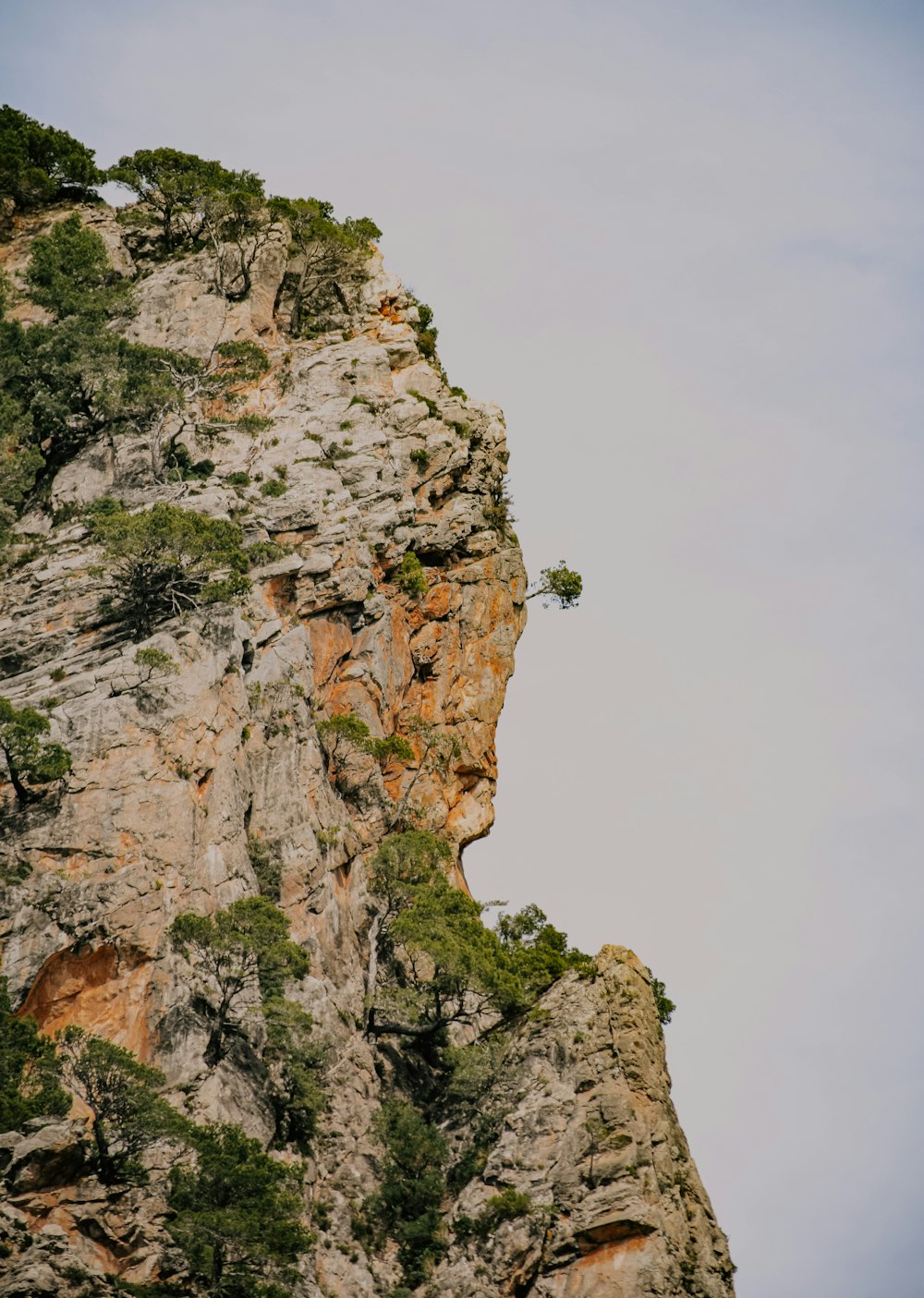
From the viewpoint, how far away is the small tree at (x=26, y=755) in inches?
2040

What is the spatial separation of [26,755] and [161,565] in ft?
42.3

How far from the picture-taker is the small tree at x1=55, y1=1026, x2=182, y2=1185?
4347 centimetres

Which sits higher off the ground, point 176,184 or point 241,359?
point 176,184

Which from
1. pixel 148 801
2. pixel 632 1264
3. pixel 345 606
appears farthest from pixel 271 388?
pixel 632 1264

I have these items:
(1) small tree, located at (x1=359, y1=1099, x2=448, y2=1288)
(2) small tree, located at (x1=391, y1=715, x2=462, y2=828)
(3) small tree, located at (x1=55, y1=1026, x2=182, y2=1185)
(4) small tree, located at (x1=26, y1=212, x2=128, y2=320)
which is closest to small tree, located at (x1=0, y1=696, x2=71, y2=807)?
(3) small tree, located at (x1=55, y1=1026, x2=182, y2=1185)

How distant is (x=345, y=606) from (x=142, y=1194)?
31761mm

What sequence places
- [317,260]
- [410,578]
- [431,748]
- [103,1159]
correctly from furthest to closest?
[317,260] → [410,578] → [431,748] → [103,1159]

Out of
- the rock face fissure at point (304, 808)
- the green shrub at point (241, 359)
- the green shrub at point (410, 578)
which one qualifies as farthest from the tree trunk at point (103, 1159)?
the green shrub at point (241, 359)

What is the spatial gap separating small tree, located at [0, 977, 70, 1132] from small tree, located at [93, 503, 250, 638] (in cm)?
2045

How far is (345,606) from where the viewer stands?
68.4m

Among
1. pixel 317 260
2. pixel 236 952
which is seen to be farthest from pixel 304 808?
pixel 317 260

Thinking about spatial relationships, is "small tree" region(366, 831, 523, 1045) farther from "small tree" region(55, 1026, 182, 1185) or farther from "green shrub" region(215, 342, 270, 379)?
"green shrub" region(215, 342, 270, 379)

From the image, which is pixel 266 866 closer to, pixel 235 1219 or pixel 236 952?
pixel 236 952

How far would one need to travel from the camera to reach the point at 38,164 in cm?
9181
